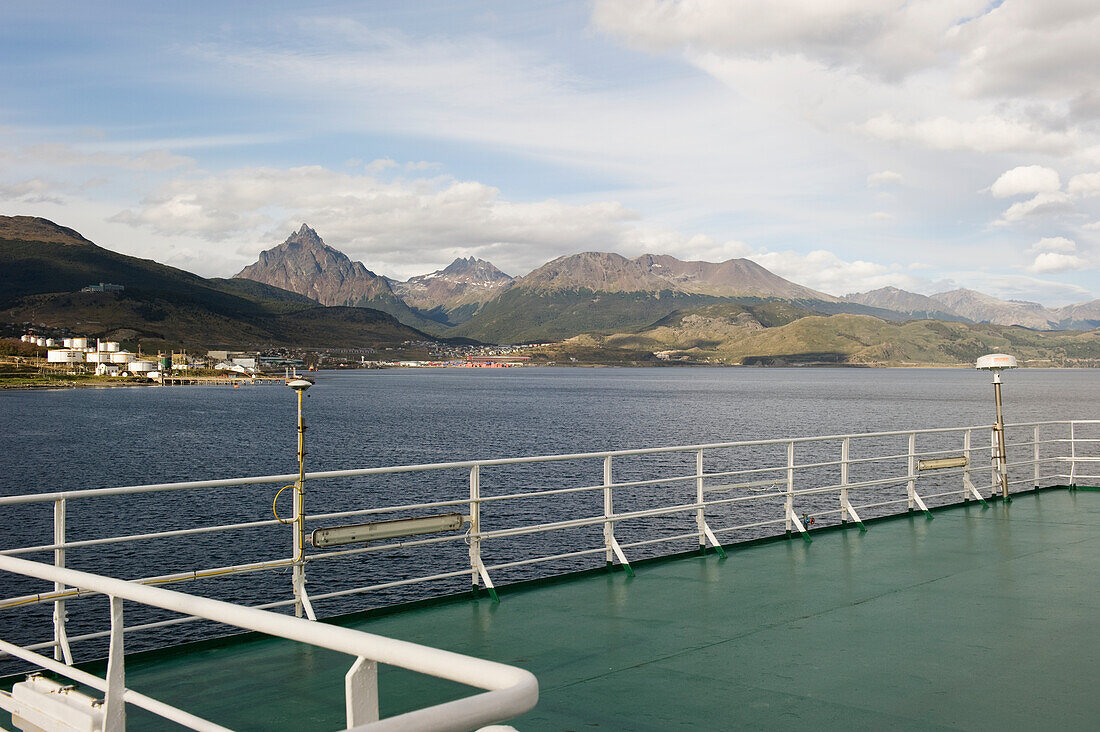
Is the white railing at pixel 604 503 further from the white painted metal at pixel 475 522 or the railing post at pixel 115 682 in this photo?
the railing post at pixel 115 682

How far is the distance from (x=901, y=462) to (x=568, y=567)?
90.2ft

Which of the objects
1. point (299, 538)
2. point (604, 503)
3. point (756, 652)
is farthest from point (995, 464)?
point (299, 538)

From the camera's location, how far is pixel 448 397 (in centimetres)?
12600

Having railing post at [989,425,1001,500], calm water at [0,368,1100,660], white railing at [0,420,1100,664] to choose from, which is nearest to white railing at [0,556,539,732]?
white railing at [0,420,1100,664]

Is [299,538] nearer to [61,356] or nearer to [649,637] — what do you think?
[649,637]

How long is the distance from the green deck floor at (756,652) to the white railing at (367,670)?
2.78 meters

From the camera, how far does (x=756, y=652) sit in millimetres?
6531

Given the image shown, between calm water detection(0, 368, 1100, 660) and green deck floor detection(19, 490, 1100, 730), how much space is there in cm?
1203

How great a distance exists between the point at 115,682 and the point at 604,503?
886 centimetres

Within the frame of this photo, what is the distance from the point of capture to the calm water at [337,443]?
78.8 ft

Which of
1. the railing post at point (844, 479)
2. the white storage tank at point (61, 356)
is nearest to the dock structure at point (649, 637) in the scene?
the railing post at point (844, 479)

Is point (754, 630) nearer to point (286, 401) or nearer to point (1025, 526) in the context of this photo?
point (1025, 526)

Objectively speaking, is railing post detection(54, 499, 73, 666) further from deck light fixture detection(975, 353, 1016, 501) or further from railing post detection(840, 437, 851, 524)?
deck light fixture detection(975, 353, 1016, 501)

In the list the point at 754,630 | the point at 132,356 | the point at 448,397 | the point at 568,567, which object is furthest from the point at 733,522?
the point at 132,356
